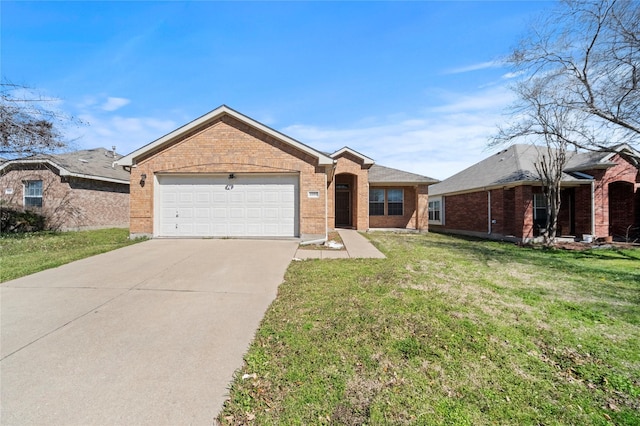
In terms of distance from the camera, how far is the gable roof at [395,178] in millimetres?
17422

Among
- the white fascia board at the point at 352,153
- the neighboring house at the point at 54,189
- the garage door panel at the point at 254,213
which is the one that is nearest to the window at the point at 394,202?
the white fascia board at the point at 352,153

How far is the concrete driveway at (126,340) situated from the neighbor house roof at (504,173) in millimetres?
13497

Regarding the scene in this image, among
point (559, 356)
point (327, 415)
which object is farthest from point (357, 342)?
point (559, 356)

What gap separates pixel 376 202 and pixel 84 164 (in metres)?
18.1

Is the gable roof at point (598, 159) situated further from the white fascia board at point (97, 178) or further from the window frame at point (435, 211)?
the white fascia board at point (97, 178)

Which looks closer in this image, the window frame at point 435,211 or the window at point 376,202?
the window at point 376,202

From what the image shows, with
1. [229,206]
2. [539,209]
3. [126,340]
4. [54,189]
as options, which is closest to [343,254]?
[229,206]

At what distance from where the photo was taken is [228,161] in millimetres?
10898

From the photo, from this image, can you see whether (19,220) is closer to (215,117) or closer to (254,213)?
(215,117)

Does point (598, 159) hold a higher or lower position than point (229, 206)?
higher

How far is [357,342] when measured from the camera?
351 cm

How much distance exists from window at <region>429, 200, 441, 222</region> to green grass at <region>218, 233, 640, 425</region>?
15298mm

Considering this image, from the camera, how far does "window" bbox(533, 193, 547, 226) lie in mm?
14727

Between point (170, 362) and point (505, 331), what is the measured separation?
4345 mm
